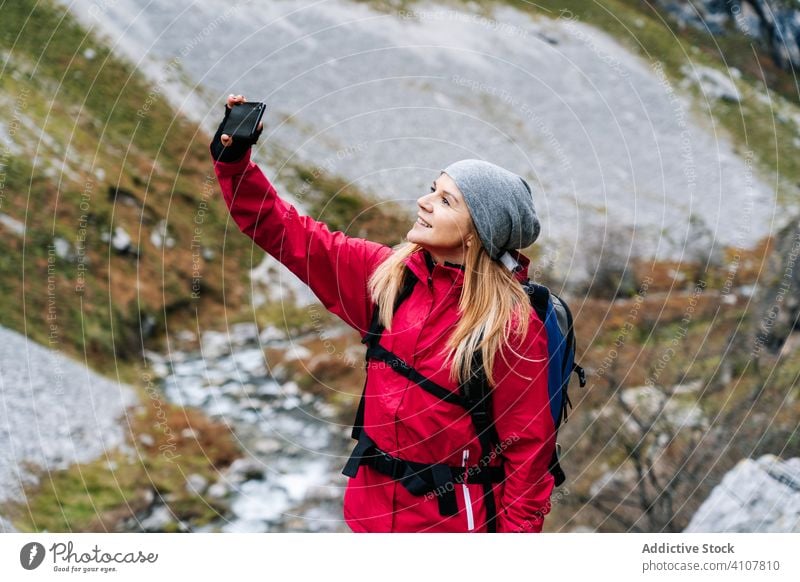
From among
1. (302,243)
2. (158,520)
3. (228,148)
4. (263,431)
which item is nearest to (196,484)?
(158,520)

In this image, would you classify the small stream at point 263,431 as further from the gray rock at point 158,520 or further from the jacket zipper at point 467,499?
the jacket zipper at point 467,499

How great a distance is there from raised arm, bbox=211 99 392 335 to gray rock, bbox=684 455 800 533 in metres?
2.97

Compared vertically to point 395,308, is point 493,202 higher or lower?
higher

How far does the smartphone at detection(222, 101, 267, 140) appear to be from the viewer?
2615mm

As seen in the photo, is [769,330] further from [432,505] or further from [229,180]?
[229,180]

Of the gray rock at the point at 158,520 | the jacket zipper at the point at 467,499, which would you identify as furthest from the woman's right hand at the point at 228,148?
the gray rock at the point at 158,520

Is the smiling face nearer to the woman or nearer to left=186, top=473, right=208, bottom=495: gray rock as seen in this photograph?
the woman

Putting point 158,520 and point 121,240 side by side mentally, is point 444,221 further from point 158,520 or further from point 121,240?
point 121,240

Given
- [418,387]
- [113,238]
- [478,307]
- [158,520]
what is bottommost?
[158,520]

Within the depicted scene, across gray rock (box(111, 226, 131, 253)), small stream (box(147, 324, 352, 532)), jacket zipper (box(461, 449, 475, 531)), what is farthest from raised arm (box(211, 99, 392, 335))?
gray rock (box(111, 226, 131, 253))

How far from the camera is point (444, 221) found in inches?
108

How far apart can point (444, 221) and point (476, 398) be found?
2.05 feet

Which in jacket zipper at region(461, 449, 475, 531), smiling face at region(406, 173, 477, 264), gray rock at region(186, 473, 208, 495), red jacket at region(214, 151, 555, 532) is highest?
smiling face at region(406, 173, 477, 264)

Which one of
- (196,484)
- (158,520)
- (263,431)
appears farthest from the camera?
(263,431)
